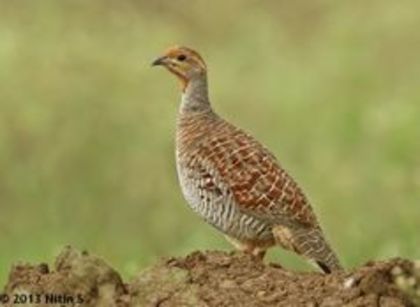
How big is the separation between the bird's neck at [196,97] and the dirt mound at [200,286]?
191 cm

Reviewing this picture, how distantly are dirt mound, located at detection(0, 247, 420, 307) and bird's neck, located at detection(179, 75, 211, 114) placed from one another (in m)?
1.91

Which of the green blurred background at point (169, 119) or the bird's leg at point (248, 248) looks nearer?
the bird's leg at point (248, 248)

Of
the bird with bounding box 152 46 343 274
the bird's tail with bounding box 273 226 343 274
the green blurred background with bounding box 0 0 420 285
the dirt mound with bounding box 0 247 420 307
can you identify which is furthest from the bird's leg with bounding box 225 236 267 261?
the green blurred background with bounding box 0 0 420 285

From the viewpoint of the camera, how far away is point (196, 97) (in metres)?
10.9

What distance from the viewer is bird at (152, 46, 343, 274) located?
10.1 m

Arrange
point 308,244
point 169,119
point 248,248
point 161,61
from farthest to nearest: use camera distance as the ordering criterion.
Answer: point 169,119
point 161,61
point 248,248
point 308,244

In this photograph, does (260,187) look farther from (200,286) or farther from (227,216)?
(200,286)

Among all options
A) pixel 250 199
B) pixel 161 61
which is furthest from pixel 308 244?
pixel 161 61

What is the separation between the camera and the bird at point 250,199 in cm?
1007

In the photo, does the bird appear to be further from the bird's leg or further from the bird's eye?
the bird's eye

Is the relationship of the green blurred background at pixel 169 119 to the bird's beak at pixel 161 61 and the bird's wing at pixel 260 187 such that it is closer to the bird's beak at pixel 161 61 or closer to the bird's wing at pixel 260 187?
the bird's beak at pixel 161 61

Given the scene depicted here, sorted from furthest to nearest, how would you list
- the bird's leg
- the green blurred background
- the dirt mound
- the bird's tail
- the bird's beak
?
the green blurred background → the bird's beak → the bird's leg → the bird's tail → the dirt mound

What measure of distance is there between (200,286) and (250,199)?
4.29 ft

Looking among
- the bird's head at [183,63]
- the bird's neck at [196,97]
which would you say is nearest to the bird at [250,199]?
the bird's neck at [196,97]
